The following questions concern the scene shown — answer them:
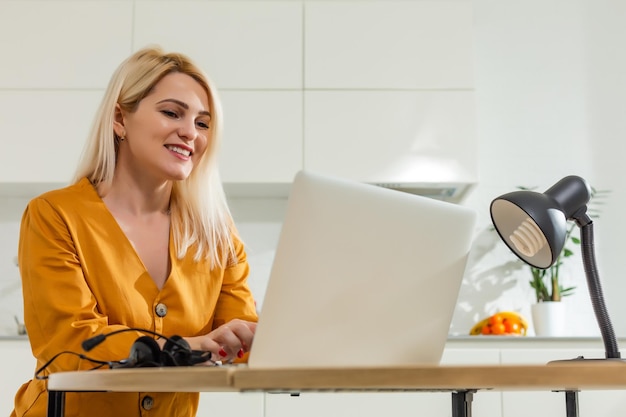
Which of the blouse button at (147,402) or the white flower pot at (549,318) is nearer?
the blouse button at (147,402)

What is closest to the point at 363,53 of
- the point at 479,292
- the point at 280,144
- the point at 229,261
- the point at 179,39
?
the point at 280,144

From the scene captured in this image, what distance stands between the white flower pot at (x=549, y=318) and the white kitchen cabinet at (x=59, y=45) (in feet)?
7.20

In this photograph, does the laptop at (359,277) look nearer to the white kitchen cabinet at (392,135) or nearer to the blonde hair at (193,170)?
the blonde hair at (193,170)

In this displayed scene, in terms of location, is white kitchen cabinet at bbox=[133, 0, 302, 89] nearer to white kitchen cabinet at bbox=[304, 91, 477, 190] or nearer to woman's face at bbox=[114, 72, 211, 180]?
white kitchen cabinet at bbox=[304, 91, 477, 190]

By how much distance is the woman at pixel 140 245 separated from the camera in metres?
1.61

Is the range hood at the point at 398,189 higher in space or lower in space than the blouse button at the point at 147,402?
higher

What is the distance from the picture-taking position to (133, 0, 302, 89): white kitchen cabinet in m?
3.87

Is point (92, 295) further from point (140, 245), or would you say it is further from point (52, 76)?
point (52, 76)

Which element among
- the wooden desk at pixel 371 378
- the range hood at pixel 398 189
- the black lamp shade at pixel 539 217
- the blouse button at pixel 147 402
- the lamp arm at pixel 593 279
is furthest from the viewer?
the range hood at pixel 398 189

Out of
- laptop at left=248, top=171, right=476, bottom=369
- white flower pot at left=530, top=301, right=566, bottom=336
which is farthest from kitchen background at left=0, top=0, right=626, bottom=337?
laptop at left=248, top=171, right=476, bottom=369

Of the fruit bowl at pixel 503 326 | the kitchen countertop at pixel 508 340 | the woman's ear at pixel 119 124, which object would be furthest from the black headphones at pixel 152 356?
the fruit bowl at pixel 503 326

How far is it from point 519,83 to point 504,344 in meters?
1.53

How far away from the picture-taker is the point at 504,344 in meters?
3.34

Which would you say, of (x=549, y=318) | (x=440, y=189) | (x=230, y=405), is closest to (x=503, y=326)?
(x=549, y=318)
